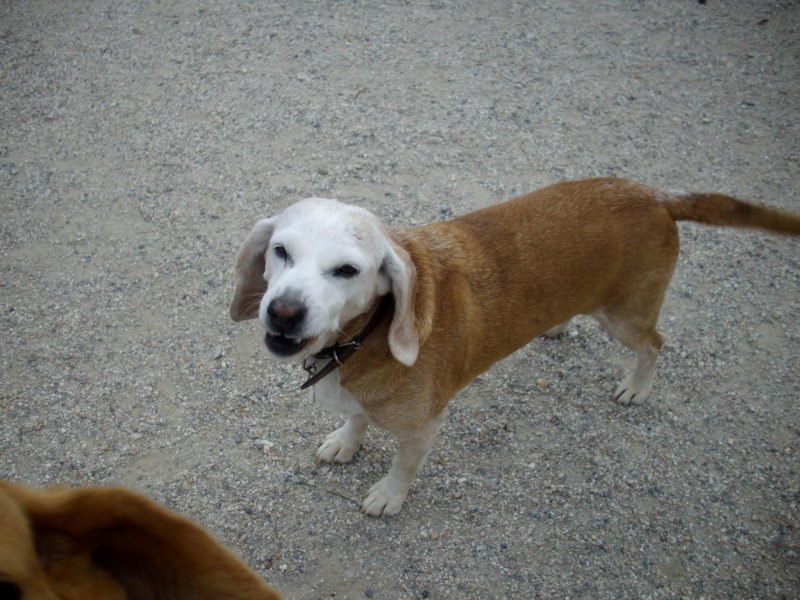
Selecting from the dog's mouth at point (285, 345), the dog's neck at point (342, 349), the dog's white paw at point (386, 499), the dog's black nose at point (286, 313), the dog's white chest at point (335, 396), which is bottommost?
the dog's white paw at point (386, 499)

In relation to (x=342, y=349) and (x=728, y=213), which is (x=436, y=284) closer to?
(x=342, y=349)

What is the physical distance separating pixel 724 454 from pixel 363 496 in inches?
90.3

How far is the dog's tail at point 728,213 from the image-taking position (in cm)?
299

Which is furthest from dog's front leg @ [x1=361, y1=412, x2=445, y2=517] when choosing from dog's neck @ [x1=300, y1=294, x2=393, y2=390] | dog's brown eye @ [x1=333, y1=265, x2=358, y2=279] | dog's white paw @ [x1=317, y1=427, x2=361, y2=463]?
dog's brown eye @ [x1=333, y1=265, x2=358, y2=279]

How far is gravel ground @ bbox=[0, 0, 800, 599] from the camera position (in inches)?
131

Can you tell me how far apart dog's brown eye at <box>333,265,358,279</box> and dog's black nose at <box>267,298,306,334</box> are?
0.24 m

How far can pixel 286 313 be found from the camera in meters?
2.27

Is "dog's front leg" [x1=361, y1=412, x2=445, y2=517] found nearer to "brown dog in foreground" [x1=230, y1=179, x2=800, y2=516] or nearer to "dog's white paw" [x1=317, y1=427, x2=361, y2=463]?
"brown dog in foreground" [x1=230, y1=179, x2=800, y2=516]

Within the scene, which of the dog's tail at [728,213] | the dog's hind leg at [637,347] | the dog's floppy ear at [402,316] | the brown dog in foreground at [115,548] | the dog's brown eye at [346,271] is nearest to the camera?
the brown dog in foreground at [115,548]

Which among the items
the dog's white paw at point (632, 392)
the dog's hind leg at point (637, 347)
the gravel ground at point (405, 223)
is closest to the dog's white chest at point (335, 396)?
the gravel ground at point (405, 223)

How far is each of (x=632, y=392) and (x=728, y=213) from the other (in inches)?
53.0

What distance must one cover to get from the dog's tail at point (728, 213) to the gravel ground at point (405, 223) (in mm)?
1340

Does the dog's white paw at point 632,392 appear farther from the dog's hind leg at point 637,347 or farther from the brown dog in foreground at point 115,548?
the brown dog in foreground at point 115,548

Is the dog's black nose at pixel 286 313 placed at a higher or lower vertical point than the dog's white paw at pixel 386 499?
higher
